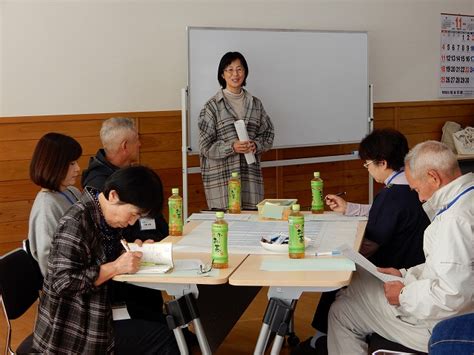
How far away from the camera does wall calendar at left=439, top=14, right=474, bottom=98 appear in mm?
7219

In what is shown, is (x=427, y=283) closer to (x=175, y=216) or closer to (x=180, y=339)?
(x=180, y=339)

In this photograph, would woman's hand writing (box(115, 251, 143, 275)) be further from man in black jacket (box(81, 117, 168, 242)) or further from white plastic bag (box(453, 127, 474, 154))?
white plastic bag (box(453, 127, 474, 154))

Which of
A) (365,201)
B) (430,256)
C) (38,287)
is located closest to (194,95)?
(365,201)

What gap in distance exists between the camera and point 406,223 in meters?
3.25

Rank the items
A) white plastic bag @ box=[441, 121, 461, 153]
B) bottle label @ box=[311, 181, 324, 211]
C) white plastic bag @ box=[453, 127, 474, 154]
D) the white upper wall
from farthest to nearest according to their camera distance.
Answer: white plastic bag @ box=[441, 121, 461, 153]
white plastic bag @ box=[453, 127, 474, 154]
the white upper wall
bottle label @ box=[311, 181, 324, 211]

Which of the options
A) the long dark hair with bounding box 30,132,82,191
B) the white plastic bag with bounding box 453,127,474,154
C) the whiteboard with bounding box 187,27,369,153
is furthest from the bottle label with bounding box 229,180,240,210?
the white plastic bag with bounding box 453,127,474,154

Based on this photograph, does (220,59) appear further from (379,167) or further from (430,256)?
(430,256)

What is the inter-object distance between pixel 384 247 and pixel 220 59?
2.63m

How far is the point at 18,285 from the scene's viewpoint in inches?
113

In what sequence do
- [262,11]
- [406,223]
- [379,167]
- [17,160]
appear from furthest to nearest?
[262,11] < [17,160] < [379,167] < [406,223]

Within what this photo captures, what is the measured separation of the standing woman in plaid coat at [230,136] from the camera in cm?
500

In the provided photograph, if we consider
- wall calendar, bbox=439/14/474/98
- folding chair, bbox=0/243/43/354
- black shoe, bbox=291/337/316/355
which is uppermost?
wall calendar, bbox=439/14/474/98

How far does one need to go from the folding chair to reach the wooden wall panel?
2310mm

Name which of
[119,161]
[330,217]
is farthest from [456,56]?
[119,161]
